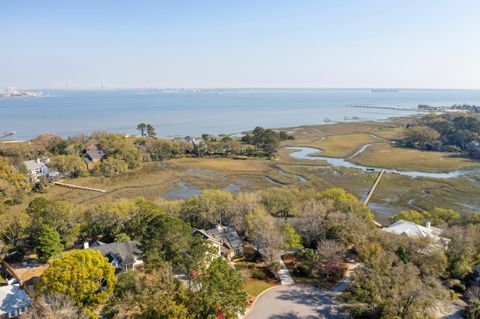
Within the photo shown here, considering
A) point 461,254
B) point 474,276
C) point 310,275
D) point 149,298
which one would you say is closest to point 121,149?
point 310,275

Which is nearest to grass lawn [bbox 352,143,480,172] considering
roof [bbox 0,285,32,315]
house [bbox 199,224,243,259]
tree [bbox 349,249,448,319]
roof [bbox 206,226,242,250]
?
roof [bbox 206,226,242,250]

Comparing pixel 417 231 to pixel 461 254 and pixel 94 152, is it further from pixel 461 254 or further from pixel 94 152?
pixel 94 152

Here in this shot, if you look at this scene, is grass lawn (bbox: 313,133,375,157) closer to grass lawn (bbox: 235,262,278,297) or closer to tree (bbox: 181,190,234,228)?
tree (bbox: 181,190,234,228)

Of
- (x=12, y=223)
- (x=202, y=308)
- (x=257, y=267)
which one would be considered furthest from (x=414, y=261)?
(x=12, y=223)

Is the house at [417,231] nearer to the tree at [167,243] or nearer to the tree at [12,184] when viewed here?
the tree at [167,243]

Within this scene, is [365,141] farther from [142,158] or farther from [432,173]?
[142,158]

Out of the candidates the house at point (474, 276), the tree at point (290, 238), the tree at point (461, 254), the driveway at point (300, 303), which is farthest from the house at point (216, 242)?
the house at point (474, 276)
